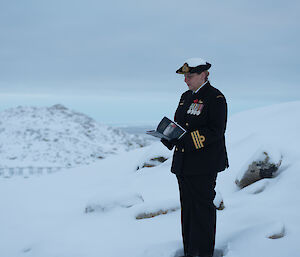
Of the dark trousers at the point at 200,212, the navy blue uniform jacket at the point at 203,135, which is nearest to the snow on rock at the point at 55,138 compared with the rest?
the dark trousers at the point at 200,212

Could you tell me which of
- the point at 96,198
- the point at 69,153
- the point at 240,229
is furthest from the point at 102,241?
the point at 69,153

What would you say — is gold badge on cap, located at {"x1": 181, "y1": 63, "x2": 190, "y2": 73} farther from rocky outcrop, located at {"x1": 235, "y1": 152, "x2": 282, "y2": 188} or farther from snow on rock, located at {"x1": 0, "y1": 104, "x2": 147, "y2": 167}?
snow on rock, located at {"x1": 0, "y1": 104, "x2": 147, "y2": 167}

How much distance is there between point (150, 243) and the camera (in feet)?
Answer: 10.9

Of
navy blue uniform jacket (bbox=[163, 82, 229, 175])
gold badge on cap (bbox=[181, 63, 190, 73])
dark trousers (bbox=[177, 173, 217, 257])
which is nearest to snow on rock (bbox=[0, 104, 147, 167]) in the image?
dark trousers (bbox=[177, 173, 217, 257])

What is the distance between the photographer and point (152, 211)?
4207 millimetres

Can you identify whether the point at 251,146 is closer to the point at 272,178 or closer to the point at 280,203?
the point at 272,178

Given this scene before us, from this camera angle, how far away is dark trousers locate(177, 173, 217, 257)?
2.74m

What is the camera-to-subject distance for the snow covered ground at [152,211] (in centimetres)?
305

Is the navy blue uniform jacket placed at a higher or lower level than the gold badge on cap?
lower

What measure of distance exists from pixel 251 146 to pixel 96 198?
10.1 feet

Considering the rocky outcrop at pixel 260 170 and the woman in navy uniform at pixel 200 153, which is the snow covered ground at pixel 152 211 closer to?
the rocky outcrop at pixel 260 170

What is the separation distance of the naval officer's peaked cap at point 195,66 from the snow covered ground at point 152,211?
1.62m

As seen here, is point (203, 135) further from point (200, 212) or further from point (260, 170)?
point (260, 170)

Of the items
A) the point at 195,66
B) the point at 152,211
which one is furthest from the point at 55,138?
the point at 195,66
